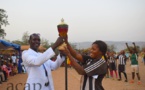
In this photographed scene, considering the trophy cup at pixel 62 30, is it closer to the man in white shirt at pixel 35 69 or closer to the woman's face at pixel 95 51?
the man in white shirt at pixel 35 69

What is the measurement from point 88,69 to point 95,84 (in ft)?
0.80

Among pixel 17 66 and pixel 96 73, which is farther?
pixel 17 66

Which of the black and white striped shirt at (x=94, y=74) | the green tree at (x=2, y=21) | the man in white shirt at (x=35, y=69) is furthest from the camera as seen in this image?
the green tree at (x=2, y=21)

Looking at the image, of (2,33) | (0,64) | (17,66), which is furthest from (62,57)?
(2,33)

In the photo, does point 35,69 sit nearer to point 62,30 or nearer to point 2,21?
point 62,30

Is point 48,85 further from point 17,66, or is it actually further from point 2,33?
point 2,33

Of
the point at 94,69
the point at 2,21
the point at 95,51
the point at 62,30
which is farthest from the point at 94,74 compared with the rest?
the point at 2,21

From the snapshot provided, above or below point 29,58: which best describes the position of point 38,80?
below

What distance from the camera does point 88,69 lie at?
10.7 ft

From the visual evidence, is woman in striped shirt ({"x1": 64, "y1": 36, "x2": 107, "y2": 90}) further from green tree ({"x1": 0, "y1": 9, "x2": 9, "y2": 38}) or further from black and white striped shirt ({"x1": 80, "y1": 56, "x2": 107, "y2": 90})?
green tree ({"x1": 0, "y1": 9, "x2": 9, "y2": 38})

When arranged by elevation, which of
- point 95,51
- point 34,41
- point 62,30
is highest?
point 62,30

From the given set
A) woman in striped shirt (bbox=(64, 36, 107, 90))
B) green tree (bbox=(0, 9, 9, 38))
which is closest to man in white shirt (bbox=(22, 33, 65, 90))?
woman in striped shirt (bbox=(64, 36, 107, 90))

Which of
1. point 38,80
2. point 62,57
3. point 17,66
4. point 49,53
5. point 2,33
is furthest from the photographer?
point 2,33

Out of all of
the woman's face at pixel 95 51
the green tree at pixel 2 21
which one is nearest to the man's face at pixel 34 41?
the woman's face at pixel 95 51
